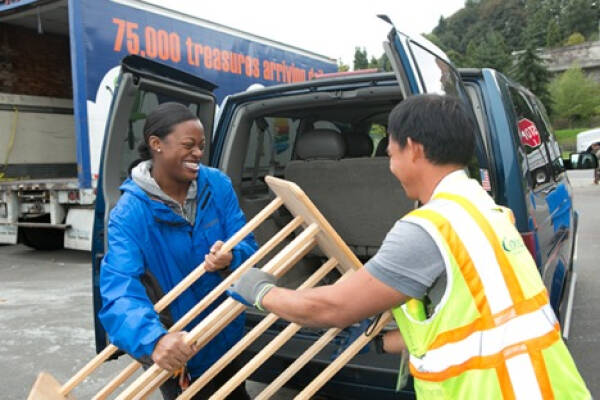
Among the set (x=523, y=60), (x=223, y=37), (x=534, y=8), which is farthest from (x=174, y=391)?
(x=534, y=8)

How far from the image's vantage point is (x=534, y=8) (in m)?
110

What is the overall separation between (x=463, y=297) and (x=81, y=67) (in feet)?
19.7

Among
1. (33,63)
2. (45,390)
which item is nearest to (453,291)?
(45,390)

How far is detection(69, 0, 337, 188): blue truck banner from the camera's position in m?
6.19

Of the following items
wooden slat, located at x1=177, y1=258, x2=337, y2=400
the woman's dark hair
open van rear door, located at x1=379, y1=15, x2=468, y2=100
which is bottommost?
wooden slat, located at x1=177, y1=258, x2=337, y2=400

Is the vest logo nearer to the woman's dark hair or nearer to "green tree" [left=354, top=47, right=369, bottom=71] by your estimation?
the woman's dark hair

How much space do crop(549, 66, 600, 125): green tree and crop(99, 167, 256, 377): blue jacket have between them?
62997 millimetres

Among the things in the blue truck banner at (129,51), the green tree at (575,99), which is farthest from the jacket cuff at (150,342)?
the green tree at (575,99)

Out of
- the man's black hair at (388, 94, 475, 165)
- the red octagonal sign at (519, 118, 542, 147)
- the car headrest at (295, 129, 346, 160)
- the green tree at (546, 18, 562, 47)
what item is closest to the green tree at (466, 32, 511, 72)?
the green tree at (546, 18, 562, 47)

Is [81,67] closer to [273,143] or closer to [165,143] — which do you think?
[273,143]

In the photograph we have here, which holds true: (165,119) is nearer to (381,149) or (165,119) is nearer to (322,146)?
(322,146)

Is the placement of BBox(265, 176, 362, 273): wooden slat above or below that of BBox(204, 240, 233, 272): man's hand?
above

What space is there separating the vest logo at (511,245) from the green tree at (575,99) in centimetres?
6338

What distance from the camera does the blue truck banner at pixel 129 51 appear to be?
619 cm
